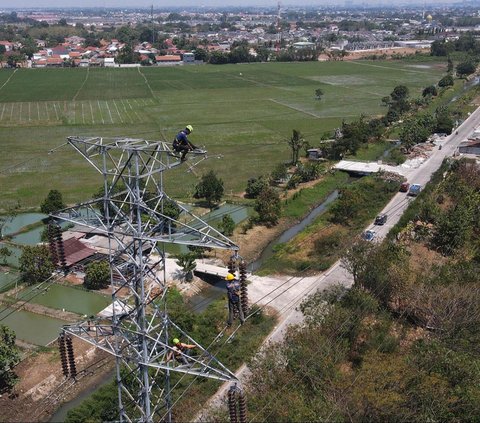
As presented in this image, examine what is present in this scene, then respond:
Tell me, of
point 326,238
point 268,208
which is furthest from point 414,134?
point 326,238

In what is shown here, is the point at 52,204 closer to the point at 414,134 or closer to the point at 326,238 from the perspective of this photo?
the point at 326,238

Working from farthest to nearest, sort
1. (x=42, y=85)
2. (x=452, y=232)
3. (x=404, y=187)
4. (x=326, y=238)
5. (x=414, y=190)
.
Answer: (x=42, y=85), (x=404, y=187), (x=414, y=190), (x=326, y=238), (x=452, y=232)

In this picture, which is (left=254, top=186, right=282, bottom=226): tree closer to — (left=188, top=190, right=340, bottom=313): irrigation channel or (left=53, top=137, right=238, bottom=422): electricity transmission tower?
(left=188, top=190, right=340, bottom=313): irrigation channel

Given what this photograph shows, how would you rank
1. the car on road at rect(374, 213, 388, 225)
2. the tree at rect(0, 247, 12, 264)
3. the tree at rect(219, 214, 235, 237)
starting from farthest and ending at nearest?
the car on road at rect(374, 213, 388, 225) < the tree at rect(219, 214, 235, 237) < the tree at rect(0, 247, 12, 264)

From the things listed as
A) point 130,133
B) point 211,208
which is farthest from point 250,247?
point 130,133

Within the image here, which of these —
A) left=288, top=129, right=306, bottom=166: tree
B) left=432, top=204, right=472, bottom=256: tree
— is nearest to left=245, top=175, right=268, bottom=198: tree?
left=288, top=129, right=306, bottom=166: tree

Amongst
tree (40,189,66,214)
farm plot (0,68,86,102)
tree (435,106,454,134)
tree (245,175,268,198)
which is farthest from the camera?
farm plot (0,68,86,102)
